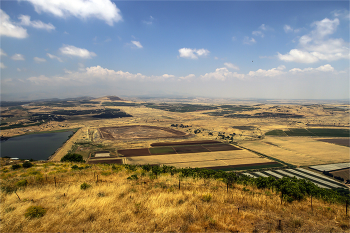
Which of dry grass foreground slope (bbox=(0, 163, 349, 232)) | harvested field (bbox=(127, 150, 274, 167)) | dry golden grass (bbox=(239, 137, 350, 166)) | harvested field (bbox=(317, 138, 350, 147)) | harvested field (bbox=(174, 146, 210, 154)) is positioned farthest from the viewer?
harvested field (bbox=(317, 138, 350, 147))

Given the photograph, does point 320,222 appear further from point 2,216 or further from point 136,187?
point 2,216

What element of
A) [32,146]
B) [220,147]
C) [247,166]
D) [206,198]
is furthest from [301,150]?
[32,146]

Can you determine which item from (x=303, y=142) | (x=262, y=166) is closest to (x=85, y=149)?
(x=262, y=166)

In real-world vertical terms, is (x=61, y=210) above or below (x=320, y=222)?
above

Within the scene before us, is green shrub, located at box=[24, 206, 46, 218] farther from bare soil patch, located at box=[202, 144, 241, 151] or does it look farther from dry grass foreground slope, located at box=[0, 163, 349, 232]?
bare soil patch, located at box=[202, 144, 241, 151]

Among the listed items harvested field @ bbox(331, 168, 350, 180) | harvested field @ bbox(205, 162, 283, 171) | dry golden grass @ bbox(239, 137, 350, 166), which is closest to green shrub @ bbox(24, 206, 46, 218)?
harvested field @ bbox(205, 162, 283, 171)
